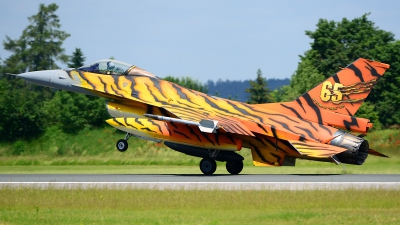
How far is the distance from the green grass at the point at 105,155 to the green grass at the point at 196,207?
36.8ft

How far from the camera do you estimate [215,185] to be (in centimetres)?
1914

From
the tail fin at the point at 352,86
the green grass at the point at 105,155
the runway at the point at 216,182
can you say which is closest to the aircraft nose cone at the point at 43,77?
the green grass at the point at 105,155

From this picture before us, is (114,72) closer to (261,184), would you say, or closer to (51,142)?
(261,184)

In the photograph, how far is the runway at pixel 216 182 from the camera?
1902 centimetres

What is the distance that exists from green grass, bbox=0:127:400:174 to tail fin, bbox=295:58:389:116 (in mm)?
4548

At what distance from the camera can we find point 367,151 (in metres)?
23.2

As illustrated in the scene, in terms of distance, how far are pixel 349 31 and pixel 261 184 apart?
53690mm

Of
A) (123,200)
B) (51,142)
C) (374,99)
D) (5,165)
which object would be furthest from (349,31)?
(123,200)

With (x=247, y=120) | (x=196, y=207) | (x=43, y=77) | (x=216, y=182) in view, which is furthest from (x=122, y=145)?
(x=196, y=207)

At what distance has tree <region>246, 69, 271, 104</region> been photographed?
74.1 metres

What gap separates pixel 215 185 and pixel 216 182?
1095 mm

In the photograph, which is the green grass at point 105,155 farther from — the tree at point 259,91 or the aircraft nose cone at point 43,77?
the tree at point 259,91

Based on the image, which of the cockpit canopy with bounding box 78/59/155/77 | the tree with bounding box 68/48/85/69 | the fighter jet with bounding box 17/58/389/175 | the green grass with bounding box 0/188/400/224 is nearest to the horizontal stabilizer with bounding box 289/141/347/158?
the fighter jet with bounding box 17/58/389/175

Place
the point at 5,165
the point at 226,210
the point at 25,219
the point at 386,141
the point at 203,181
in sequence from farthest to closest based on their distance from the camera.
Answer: the point at 5,165
the point at 386,141
the point at 203,181
the point at 226,210
the point at 25,219
